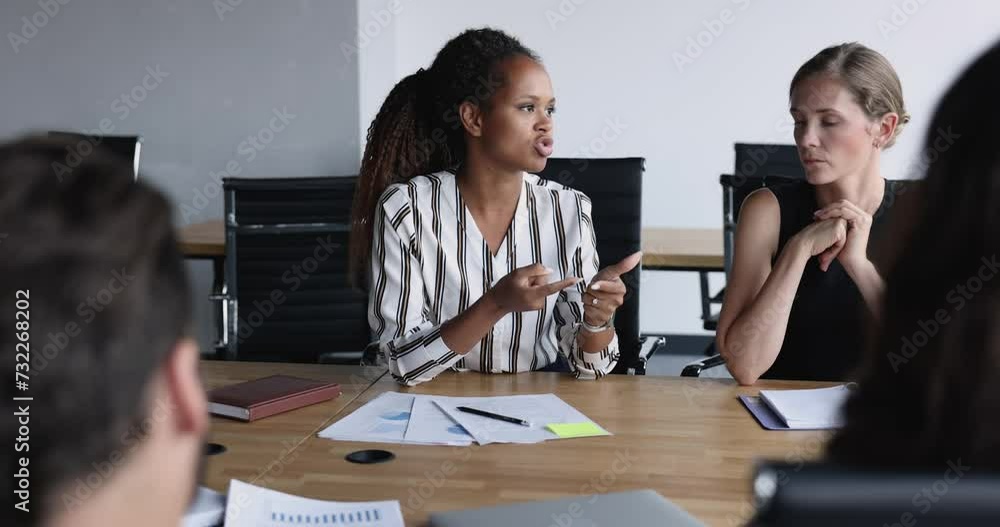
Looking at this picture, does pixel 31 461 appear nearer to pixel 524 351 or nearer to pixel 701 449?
pixel 701 449

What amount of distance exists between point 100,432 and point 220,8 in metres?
4.36

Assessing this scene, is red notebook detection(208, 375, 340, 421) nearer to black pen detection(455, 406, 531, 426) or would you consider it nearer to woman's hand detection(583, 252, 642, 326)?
black pen detection(455, 406, 531, 426)

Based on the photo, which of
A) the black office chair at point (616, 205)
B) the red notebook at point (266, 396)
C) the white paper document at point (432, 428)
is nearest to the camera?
the white paper document at point (432, 428)

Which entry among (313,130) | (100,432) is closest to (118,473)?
(100,432)

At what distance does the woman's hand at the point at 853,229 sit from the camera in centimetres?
198

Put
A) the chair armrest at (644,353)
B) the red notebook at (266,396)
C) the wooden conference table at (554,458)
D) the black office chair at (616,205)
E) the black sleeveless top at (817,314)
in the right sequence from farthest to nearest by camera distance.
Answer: the black office chair at (616,205), the chair armrest at (644,353), the black sleeveless top at (817,314), the red notebook at (266,396), the wooden conference table at (554,458)

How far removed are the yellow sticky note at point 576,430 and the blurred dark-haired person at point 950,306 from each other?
0.98 metres
